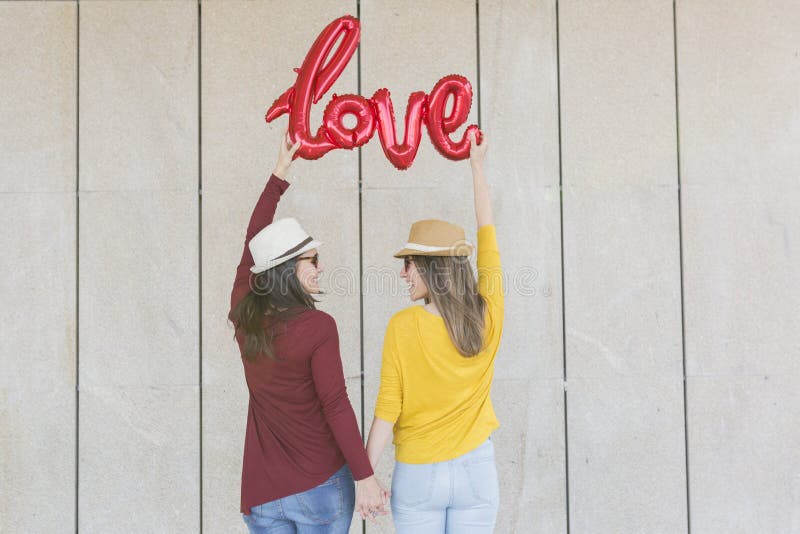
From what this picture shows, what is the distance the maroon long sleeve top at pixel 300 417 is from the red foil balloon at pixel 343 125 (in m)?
0.92

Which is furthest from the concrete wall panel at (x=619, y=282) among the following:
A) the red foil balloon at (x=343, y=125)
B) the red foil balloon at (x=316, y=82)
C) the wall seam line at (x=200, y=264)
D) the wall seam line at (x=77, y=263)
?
the wall seam line at (x=77, y=263)

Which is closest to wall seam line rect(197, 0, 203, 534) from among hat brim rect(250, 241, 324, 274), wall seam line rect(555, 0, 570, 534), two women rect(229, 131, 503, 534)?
two women rect(229, 131, 503, 534)

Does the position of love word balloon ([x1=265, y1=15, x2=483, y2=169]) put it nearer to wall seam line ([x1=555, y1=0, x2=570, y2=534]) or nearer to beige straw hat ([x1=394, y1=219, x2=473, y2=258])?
beige straw hat ([x1=394, y1=219, x2=473, y2=258])

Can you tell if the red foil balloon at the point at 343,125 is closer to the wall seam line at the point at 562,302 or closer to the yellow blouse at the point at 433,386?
the yellow blouse at the point at 433,386

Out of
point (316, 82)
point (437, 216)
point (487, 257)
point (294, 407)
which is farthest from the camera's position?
point (437, 216)

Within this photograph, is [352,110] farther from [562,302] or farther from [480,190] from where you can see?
[562,302]

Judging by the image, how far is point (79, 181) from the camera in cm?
335

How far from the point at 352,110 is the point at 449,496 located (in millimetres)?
1557

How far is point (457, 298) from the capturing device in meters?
2.11

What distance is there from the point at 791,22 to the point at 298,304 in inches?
123

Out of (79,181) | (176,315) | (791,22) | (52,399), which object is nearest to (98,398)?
(52,399)

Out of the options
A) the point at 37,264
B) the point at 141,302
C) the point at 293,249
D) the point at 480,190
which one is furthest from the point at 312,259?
the point at 37,264

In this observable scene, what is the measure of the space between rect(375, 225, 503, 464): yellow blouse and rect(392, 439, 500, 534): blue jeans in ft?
0.12

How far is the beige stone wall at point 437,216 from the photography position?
3.32 meters
